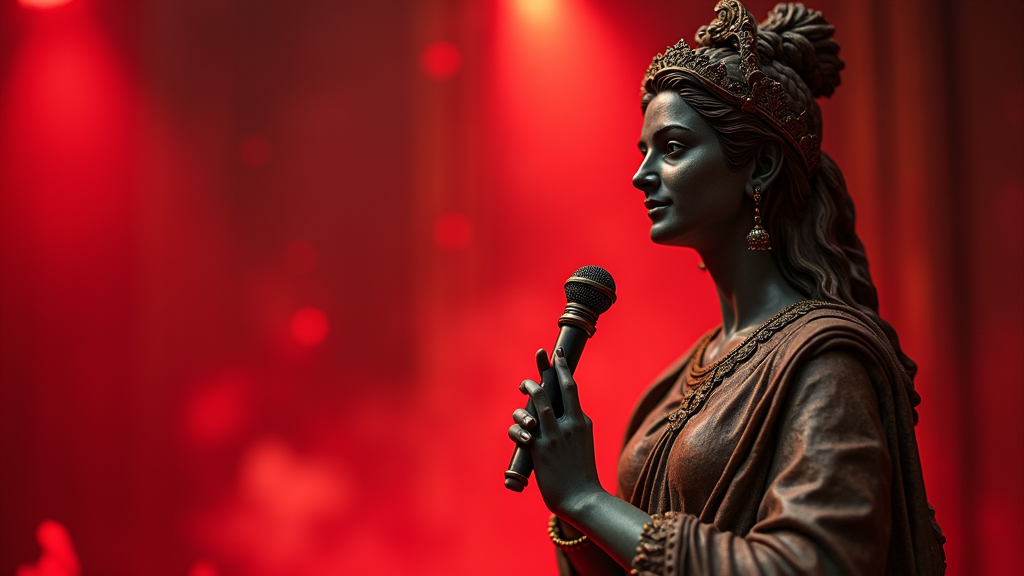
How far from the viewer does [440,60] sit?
347 cm

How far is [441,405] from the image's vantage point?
334 cm

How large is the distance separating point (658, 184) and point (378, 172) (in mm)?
1647

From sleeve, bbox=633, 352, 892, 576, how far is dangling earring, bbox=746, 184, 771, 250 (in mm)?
342

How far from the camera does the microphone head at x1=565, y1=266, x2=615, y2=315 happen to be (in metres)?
1.92

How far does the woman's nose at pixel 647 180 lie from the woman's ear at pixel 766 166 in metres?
0.20

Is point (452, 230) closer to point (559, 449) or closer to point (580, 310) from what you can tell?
point (580, 310)

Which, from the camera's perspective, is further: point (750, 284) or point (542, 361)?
point (750, 284)

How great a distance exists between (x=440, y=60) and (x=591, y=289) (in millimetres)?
1827

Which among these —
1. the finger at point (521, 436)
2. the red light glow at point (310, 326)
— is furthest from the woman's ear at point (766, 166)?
the red light glow at point (310, 326)

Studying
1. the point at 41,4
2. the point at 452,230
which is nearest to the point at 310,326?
the point at 452,230

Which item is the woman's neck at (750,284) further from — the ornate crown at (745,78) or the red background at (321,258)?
the red background at (321,258)

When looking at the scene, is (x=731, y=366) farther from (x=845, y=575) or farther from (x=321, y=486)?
(x=321, y=486)

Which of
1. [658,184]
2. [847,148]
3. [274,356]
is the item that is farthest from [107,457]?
[847,148]

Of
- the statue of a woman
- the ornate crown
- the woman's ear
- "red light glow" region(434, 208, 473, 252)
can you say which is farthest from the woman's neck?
"red light glow" region(434, 208, 473, 252)
